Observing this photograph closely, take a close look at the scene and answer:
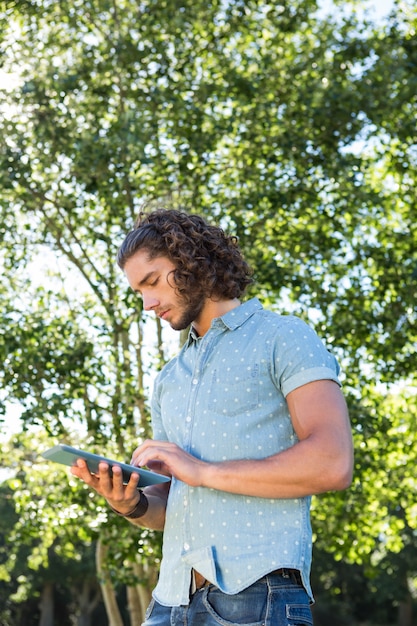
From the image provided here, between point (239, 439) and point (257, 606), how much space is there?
1.29 ft

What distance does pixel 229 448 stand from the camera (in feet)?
7.31

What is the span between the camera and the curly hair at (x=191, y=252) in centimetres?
251

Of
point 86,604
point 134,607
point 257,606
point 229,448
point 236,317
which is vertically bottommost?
point 257,606

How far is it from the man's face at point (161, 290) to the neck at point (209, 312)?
0.08 ft

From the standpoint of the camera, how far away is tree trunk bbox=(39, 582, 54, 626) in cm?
3066

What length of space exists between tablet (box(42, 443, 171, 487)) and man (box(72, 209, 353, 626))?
0.08 ft

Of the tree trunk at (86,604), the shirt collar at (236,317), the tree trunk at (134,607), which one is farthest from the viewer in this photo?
the tree trunk at (86,604)

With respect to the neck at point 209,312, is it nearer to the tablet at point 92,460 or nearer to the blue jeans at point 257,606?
the tablet at point 92,460

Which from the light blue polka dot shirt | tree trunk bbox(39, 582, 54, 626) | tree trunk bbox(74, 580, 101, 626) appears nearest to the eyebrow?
the light blue polka dot shirt

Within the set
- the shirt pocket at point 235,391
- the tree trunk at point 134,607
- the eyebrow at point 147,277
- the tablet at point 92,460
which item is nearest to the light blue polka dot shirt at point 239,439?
the shirt pocket at point 235,391

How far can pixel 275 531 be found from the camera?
2123mm

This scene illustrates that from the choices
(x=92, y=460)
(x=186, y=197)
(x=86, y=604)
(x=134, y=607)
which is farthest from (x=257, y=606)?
(x=86, y=604)

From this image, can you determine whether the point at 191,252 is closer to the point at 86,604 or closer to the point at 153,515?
the point at 153,515

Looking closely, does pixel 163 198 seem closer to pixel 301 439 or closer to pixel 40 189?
pixel 40 189
